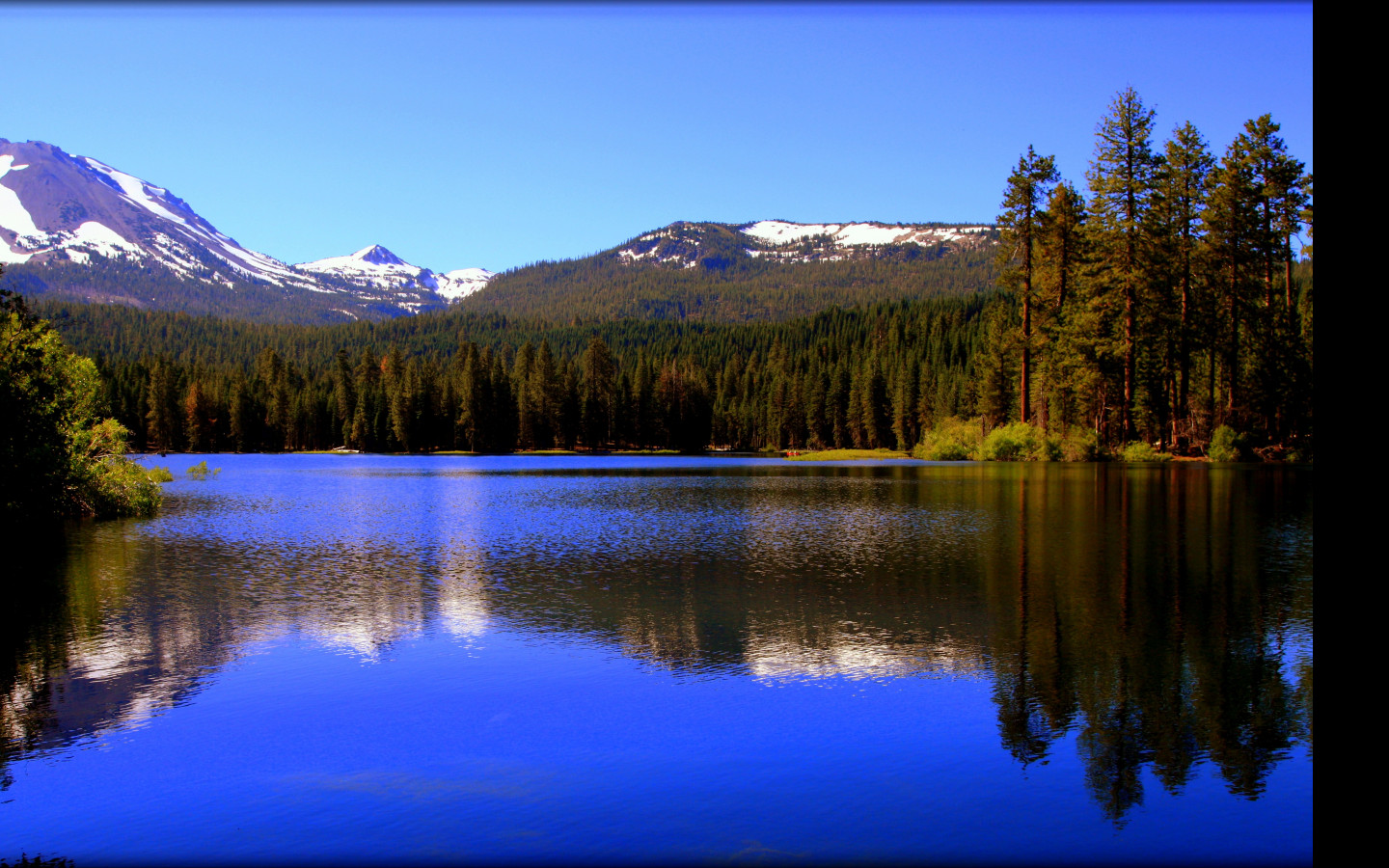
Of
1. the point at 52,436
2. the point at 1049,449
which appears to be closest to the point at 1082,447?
the point at 1049,449

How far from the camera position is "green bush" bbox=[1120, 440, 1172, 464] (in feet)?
177

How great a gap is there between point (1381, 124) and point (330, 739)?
9.33 m

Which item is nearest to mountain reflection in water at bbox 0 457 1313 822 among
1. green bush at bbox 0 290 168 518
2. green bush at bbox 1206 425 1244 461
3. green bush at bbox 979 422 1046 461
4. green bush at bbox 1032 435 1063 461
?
green bush at bbox 0 290 168 518

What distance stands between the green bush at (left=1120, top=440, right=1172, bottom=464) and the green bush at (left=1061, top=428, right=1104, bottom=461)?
131 centimetres

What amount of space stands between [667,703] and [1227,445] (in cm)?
5063

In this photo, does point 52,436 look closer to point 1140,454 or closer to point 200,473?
point 200,473

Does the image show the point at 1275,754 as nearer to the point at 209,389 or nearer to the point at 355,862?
the point at 355,862

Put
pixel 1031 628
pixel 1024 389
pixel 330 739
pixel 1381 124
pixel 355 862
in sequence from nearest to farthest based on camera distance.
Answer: pixel 1381 124 < pixel 355 862 < pixel 330 739 < pixel 1031 628 < pixel 1024 389

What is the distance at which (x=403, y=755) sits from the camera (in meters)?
8.64

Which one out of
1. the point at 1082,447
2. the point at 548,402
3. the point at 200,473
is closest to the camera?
the point at 1082,447

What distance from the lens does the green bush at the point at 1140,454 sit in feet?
177

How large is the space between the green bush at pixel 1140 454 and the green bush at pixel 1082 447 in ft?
→ 4.29

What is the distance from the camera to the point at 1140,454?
54312mm

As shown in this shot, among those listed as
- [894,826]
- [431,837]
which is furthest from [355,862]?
[894,826]
